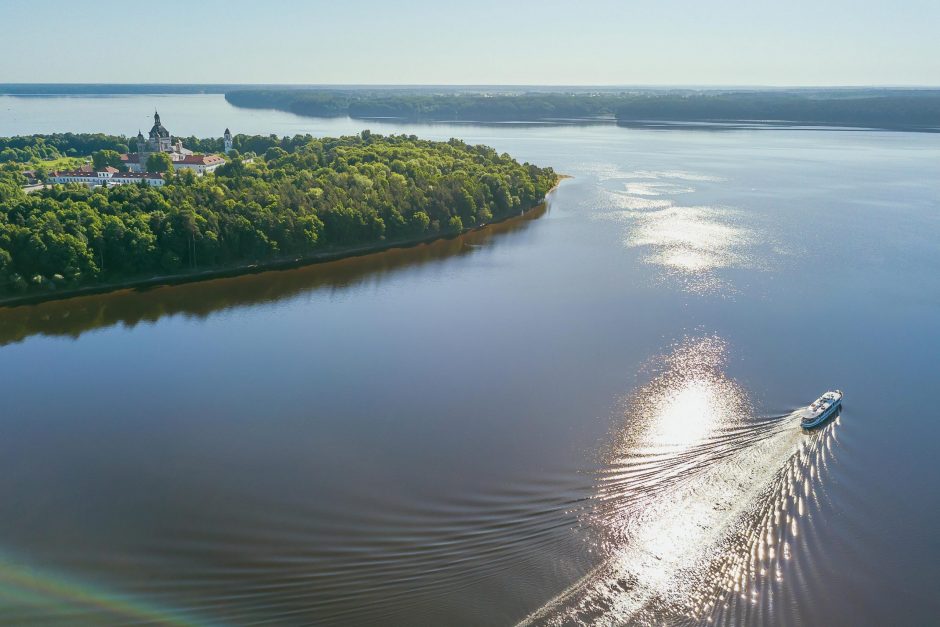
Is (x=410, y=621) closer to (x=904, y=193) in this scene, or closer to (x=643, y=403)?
(x=643, y=403)

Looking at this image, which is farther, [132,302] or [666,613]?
[132,302]

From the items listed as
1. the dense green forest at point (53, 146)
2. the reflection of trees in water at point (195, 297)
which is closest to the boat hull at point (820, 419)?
the reflection of trees in water at point (195, 297)

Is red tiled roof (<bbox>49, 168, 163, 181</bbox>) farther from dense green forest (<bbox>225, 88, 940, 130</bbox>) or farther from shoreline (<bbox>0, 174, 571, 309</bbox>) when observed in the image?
dense green forest (<bbox>225, 88, 940, 130</bbox>)

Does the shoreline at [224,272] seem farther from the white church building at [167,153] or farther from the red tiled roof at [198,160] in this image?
the red tiled roof at [198,160]

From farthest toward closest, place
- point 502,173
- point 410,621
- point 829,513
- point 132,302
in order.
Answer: point 502,173 → point 132,302 → point 829,513 → point 410,621

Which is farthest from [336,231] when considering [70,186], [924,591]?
[924,591]

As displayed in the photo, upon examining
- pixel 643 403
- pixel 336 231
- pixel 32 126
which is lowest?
pixel 643 403

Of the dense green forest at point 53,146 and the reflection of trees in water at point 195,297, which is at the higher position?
the dense green forest at point 53,146
